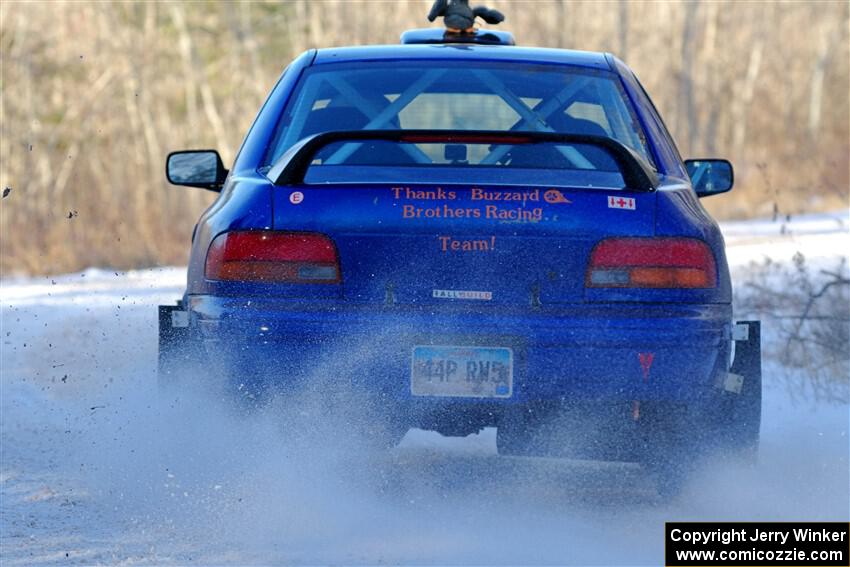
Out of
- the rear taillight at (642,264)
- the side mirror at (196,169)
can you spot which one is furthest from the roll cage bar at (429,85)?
the rear taillight at (642,264)

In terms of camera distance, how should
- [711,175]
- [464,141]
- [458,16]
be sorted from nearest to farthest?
[464,141], [711,175], [458,16]

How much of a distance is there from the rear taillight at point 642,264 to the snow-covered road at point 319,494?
0.75 metres

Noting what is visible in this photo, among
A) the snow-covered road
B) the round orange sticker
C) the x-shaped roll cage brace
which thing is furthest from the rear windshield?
the snow-covered road

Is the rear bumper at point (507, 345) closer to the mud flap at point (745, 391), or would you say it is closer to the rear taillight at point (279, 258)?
the rear taillight at point (279, 258)

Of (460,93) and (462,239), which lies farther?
(460,93)

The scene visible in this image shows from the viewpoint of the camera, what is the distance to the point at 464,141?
471cm

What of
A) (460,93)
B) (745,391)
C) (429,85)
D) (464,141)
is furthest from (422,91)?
(745,391)

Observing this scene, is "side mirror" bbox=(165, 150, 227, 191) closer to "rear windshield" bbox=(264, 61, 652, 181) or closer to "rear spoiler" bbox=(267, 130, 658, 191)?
"rear windshield" bbox=(264, 61, 652, 181)

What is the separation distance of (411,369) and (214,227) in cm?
83

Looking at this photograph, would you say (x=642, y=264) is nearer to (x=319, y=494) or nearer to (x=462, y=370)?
(x=462, y=370)

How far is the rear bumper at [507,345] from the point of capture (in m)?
4.49

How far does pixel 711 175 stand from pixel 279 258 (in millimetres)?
2080

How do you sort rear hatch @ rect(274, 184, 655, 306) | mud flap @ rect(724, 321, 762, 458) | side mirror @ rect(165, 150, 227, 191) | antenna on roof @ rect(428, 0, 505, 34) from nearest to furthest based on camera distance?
rear hatch @ rect(274, 184, 655, 306)
mud flap @ rect(724, 321, 762, 458)
side mirror @ rect(165, 150, 227, 191)
antenna on roof @ rect(428, 0, 505, 34)

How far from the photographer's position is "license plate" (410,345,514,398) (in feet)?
14.8
